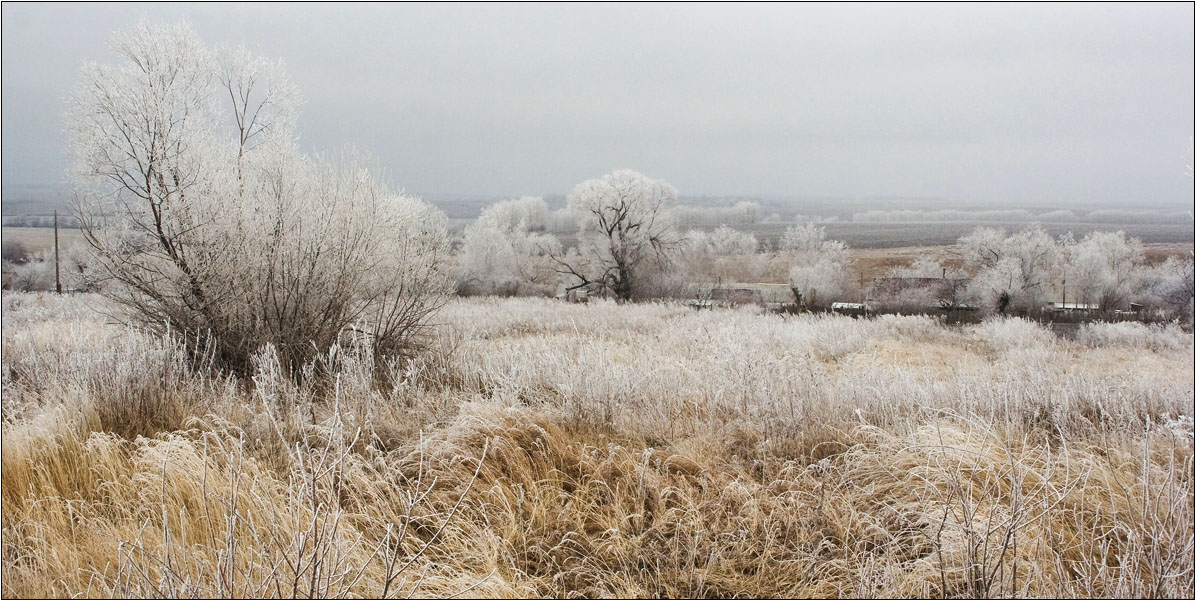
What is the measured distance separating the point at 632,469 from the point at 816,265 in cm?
239

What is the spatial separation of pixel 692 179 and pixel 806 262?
95cm

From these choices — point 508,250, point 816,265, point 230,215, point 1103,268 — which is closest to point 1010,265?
point 1103,268

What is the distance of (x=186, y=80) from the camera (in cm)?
339

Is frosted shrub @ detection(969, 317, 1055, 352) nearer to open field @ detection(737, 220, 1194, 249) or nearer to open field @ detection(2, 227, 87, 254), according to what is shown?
open field @ detection(737, 220, 1194, 249)

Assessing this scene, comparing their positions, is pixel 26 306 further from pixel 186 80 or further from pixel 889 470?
pixel 889 470

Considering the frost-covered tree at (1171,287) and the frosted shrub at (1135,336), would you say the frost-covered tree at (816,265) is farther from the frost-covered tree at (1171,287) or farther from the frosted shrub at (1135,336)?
the frost-covered tree at (1171,287)

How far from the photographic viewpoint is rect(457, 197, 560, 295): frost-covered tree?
4445mm

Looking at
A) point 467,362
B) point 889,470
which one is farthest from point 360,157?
point 889,470

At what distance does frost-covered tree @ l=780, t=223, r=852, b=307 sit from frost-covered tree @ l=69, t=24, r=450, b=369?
224 centimetres

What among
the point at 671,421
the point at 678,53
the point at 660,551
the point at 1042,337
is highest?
the point at 678,53

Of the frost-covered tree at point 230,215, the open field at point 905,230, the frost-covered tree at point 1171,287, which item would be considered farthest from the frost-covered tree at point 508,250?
the frost-covered tree at point 1171,287

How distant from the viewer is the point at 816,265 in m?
4.38

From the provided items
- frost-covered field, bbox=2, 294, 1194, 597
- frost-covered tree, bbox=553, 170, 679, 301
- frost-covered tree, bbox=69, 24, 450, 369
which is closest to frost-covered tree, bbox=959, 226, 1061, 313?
frost-covered field, bbox=2, 294, 1194, 597

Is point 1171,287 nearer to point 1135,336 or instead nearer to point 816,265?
point 1135,336
